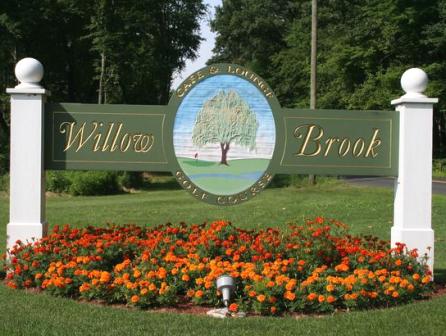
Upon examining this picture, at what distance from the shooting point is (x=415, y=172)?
22.8 feet

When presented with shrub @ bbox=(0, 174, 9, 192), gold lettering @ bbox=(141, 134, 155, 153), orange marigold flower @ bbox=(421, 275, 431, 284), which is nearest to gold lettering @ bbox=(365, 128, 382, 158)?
orange marigold flower @ bbox=(421, 275, 431, 284)

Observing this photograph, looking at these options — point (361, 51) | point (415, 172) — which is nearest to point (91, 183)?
point (415, 172)

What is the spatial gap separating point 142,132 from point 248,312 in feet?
8.72

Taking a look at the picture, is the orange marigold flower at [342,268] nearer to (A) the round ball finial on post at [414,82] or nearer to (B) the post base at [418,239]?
(B) the post base at [418,239]

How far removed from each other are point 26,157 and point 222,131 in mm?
2280

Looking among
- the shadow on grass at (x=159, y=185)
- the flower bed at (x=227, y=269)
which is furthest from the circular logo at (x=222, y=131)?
the shadow on grass at (x=159, y=185)

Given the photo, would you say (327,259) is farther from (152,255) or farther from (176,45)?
(176,45)

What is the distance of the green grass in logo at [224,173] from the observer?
23.5ft

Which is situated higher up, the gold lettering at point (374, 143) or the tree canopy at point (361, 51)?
the tree canopy at point (361, 51)

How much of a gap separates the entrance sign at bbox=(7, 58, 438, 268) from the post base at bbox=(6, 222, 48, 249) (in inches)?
4.5

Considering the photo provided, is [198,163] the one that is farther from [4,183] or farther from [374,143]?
[4,183]

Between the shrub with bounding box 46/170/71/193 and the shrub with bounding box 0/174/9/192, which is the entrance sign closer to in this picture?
the shrub with bounding box 46/170/71/193

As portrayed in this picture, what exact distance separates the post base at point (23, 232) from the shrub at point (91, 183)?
52.7 ft

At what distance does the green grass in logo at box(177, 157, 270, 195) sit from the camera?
7.16 metres
